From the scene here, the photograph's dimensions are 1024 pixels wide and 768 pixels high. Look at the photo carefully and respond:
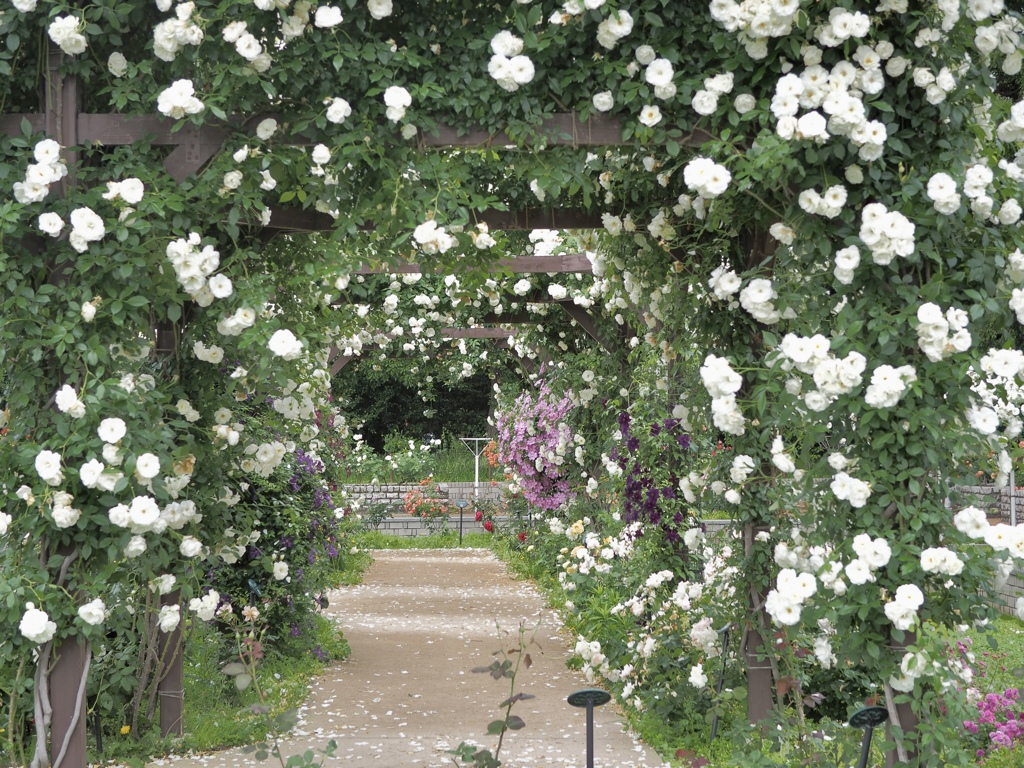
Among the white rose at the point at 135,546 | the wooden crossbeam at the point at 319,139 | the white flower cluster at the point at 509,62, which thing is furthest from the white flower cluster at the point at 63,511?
the white flower cluster at the point at 509,62

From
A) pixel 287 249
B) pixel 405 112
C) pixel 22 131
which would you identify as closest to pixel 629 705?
pixel 287 249

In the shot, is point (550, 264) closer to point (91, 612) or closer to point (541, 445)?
point (541, 445)

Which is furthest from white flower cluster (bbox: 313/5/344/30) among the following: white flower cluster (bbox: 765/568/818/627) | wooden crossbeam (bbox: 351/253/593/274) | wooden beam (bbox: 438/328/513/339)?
wooden beam (bbox: 438/328/513/339)

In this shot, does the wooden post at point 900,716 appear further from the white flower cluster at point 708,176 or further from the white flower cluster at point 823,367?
the white flower cluster at point 708,176

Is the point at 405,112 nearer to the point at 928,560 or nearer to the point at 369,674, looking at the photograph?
the point at 928,560

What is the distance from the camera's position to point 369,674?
5590 millimetres

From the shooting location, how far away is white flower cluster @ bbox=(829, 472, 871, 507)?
101 inches

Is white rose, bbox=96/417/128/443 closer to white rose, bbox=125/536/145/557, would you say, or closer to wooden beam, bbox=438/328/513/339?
white rose, bbox=125/536/145/557

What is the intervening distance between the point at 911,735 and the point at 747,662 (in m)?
1.20

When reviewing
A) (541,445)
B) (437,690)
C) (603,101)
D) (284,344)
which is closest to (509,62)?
(603,101)

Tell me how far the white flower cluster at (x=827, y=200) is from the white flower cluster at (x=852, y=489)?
69 cm

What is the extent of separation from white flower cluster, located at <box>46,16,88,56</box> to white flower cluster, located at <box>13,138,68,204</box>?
0.26 m

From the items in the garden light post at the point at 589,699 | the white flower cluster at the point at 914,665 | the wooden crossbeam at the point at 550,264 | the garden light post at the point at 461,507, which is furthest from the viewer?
the garden light post at the point at 461,507

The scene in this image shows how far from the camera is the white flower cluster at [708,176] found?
267cm
